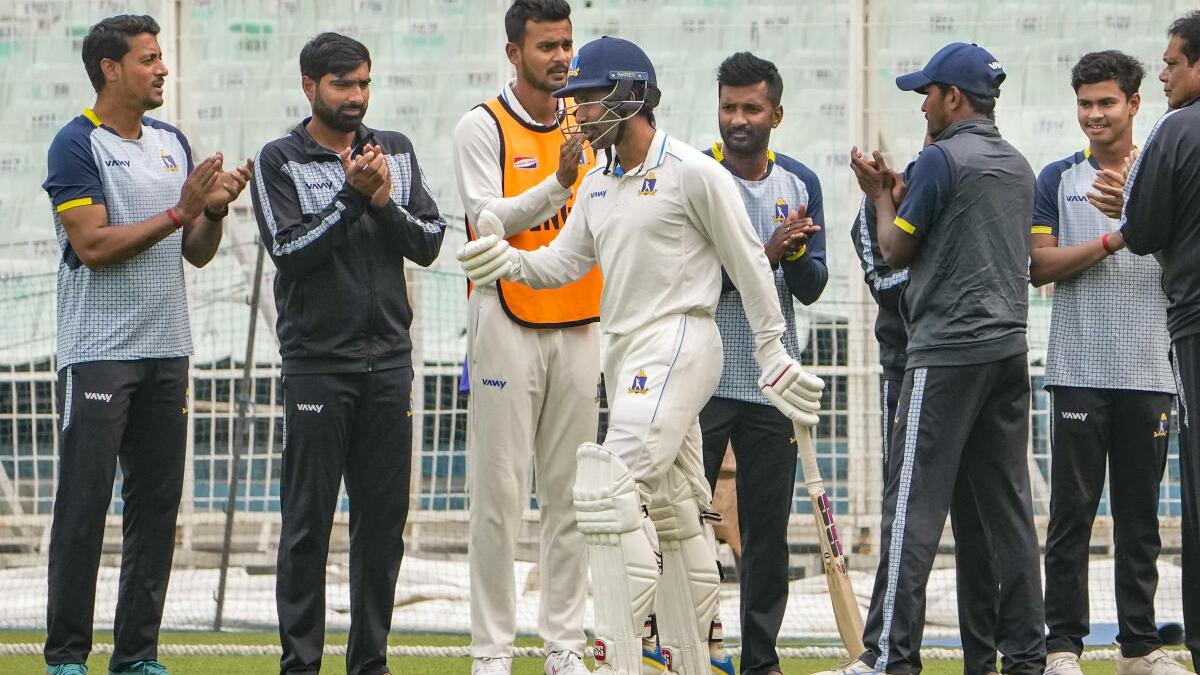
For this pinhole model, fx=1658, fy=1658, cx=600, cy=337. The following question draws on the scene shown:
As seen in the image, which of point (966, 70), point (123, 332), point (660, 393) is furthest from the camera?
point (123, 332)

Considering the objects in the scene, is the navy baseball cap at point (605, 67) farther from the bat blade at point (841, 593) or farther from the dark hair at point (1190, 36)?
the dark hair at point (1190, 36)

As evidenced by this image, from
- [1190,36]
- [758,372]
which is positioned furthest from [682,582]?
[1190,36]

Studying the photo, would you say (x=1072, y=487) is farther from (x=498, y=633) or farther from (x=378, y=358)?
(x=378, y=358)

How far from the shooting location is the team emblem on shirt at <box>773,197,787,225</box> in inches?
223

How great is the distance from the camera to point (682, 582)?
15.7 feet

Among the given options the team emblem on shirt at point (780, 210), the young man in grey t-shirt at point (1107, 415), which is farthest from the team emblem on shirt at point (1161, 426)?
the team emblem on shirt at point (780, 210)

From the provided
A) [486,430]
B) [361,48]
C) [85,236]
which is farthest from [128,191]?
[486,430]

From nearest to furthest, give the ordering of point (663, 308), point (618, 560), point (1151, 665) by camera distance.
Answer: point (618, 560) < point (663, 308) < point (1151, 665)

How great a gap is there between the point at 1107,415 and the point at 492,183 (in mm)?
2217

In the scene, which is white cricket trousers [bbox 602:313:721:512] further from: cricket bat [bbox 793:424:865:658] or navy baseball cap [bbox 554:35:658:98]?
navy baseball cap [bbox 554:35:658:98]

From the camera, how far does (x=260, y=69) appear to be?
8.59 m

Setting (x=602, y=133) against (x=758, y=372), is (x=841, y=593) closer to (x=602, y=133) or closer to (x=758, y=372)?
(x=758, y=372)

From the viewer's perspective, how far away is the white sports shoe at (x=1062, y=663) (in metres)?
5.35

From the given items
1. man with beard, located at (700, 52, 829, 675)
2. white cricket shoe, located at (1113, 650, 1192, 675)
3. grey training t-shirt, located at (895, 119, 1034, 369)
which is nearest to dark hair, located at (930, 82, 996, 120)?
grey training t-shirt, located at (895, 119, 1034, 369)
